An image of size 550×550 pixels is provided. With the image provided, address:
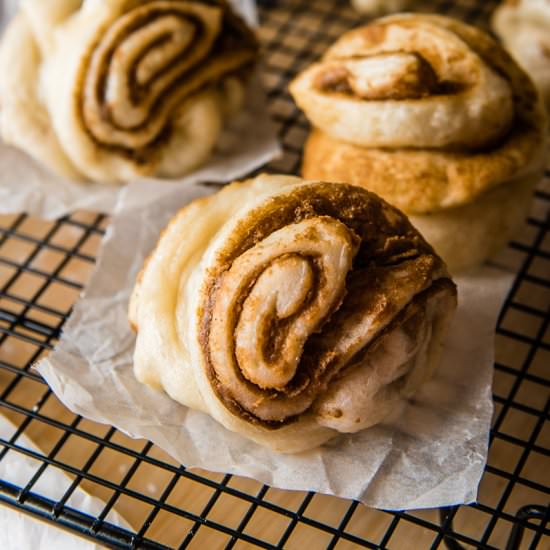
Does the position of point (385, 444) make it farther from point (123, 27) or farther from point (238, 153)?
point (123, 27)

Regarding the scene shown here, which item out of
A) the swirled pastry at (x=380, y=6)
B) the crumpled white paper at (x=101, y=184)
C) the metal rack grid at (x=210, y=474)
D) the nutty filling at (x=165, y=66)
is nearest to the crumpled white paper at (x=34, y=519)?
the metal rack grid at (x=210, y=474)

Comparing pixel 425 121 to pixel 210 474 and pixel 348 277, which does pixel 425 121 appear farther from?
pixel 210 474

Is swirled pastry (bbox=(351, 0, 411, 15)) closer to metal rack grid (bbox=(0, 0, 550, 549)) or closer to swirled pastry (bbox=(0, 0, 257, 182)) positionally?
swirled pastry (bbox=(0, 0, 257, 182))

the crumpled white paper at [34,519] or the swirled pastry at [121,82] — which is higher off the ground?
the swirled pastry at [121,82]

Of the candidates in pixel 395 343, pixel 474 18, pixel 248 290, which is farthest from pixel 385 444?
pixel 474 18

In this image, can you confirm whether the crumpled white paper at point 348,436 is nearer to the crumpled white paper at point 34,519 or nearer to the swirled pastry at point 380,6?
the crumpled white paper at point 34,519

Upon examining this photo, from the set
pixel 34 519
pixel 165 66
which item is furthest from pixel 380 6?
pixel 34 519

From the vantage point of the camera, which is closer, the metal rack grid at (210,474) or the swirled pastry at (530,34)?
the metal rack grid at (210,474)
